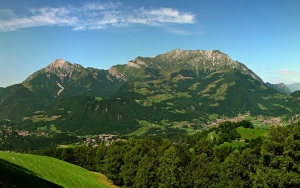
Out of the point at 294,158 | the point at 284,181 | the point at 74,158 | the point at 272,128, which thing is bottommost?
the point at 74,158

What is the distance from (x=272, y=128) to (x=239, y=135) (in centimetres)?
8369

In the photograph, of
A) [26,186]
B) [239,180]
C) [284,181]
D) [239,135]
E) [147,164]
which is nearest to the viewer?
[26,186]

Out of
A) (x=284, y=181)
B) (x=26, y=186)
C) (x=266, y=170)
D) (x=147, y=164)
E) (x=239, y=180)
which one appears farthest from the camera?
(x=147, y=164)

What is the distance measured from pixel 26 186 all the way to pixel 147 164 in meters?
33.2

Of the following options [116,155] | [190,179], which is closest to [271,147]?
[190,179]

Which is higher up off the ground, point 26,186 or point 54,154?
point 26,186

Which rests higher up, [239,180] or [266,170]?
[266,170]

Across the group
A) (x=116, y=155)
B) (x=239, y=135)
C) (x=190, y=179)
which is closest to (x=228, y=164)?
Answer: (x=190, y=179)

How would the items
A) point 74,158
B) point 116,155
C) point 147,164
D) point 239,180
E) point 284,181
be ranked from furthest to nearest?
point 74,158 → point 116,155 → point 147,164 → point 239,180 → point 284,181

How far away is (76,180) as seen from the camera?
57.2 m

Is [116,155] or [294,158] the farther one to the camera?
[116,155]

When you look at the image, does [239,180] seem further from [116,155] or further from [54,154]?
[54,154]

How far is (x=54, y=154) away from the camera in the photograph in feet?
379

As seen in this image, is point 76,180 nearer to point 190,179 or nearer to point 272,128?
point 190,179
